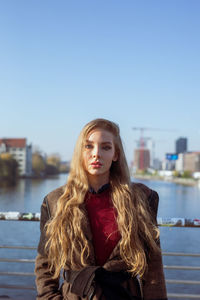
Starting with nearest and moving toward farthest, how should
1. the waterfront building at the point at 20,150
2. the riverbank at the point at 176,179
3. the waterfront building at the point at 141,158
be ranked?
the waterfront building at the point at 20,150
the riverbank at the point at 176,179
the waterfront building at the point at 141,158

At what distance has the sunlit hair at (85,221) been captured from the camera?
120cm

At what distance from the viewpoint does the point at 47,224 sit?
50.0 inches

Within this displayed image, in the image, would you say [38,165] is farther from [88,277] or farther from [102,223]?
[88,277]

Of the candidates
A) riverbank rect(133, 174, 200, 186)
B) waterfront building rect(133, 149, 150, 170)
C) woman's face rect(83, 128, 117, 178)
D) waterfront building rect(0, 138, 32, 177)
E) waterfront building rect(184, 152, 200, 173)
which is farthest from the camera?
waterfront building rect(133, 149, 150, 170)

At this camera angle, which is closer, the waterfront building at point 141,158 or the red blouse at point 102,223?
the red blouse at point 102,223

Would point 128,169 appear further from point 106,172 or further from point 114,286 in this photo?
point 114,286

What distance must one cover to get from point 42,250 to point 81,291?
0.22m

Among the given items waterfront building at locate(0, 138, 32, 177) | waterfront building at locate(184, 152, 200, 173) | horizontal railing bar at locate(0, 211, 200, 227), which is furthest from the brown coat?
waterfront building at locate(184, 152, 200, 173)

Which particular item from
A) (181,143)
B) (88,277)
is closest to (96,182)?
(88,277)

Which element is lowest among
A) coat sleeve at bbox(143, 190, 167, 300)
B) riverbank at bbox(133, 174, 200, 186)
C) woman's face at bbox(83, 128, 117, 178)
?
riverbank at bbox(133, 174, 200, 186)

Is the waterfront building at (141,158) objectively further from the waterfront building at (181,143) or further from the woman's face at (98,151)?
the woman's face at (98,151)

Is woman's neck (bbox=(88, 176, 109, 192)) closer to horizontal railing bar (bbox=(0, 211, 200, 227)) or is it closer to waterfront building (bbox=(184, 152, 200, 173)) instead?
horizontal railing bar (bbox=(0, 211, 200, 227))

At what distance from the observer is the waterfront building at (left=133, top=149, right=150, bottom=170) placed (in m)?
104

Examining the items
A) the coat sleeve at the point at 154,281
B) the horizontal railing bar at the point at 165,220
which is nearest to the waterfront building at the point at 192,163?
the horizontal railing bar at the point at 165,220
